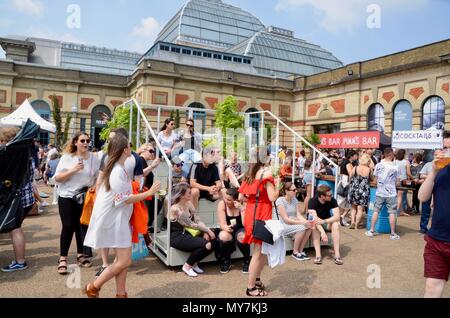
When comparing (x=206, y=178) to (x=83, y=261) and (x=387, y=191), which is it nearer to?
(x=83, y=261)

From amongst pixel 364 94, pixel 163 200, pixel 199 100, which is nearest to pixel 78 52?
pixel 199 100

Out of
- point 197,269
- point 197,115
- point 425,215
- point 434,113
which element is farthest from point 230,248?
point 434,113

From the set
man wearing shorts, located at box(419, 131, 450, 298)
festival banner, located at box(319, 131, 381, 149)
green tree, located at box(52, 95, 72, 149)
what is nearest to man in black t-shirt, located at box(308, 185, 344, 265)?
man wearing shorts, located at box(419, 131, 450, 298)

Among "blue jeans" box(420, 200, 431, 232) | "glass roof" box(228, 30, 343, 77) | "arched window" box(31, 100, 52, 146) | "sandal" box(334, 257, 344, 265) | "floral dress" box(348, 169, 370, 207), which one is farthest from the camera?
"glass roof" box(228, 30, 343, 77)

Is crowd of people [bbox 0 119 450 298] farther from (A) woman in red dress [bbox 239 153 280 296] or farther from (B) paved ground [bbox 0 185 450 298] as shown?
(B) paved ground [bbox 0 185 450 298]

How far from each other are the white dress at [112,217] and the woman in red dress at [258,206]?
1.41m

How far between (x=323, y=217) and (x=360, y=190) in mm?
2689

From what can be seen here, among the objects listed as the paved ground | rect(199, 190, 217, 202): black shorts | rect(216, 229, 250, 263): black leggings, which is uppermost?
rect(199, 190, 217, 202): black shorts

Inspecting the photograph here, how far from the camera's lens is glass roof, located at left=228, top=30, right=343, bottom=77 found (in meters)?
33.9

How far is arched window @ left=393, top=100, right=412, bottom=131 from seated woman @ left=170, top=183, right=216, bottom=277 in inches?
761

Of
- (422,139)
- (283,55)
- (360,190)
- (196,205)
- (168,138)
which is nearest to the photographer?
(196,205)

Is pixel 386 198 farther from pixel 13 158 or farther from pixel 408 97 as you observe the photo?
pixel 408 97

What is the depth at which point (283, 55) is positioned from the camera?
35688 millimetres

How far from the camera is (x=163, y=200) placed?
5.89 metres
